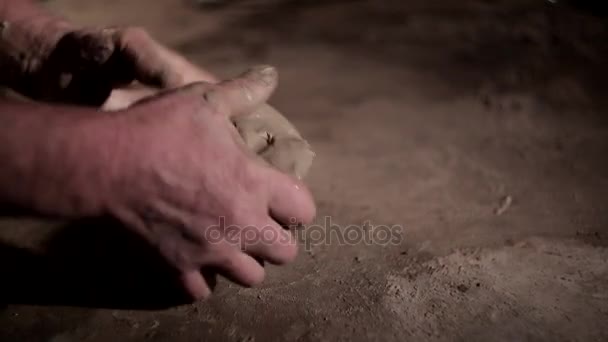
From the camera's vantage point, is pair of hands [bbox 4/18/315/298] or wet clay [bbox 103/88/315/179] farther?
wet clay [bbox 103/88/315/179]

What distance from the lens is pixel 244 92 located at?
1256 mm

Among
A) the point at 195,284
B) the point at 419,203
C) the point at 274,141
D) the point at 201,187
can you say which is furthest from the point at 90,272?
the point at 419,203

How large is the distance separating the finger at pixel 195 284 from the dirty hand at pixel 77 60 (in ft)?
1.46

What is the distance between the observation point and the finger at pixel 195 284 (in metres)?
1.16

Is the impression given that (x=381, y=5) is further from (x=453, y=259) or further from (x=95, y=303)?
(x=95, y=303)

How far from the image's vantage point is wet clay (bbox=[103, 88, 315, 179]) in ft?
4.31

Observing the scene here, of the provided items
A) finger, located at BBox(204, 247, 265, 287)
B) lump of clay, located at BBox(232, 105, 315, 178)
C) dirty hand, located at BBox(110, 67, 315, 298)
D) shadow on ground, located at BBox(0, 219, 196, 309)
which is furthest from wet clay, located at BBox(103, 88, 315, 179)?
shadow on ground, located at BBox(0, 219, 196, 309)

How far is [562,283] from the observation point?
129cm

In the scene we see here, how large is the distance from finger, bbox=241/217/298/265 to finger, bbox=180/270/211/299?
105mm

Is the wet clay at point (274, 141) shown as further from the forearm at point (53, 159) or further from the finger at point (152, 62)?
the forearm at point (53, 159)

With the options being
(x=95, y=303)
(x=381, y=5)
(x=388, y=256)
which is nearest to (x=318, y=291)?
(x=388, y=256)

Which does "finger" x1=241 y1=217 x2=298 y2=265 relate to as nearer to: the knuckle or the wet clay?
the wet clay

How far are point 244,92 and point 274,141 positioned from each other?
15 cm

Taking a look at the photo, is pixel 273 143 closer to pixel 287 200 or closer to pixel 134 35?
pixel 287 200
